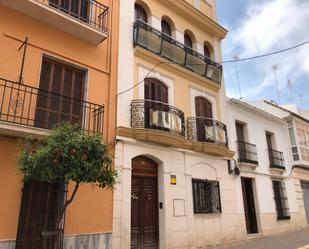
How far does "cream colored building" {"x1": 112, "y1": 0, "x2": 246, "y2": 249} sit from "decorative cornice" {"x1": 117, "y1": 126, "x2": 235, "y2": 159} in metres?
0.03

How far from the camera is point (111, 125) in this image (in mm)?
9008

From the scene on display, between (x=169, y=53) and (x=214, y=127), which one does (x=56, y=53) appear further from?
(x=214, y=127)

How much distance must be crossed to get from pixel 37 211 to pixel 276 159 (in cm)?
1275

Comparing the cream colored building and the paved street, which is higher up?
the cream colored building

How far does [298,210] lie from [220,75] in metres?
8.89

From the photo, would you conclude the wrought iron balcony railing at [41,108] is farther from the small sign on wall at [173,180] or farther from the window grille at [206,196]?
the window grille at [206,196]

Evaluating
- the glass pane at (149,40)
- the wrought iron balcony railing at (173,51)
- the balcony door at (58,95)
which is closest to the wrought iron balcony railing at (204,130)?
the wrought iron balcony railing at (173,51)

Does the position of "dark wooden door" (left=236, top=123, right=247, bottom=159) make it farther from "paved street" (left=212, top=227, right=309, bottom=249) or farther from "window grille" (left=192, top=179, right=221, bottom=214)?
"paved street" (left=212, top=227, right=309, bottom=249)

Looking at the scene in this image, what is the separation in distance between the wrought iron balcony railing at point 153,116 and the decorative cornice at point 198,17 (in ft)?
16.7

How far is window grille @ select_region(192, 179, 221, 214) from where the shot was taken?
10.8 metres

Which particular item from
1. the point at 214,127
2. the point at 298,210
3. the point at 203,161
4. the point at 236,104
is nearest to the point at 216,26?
the point at 236,104

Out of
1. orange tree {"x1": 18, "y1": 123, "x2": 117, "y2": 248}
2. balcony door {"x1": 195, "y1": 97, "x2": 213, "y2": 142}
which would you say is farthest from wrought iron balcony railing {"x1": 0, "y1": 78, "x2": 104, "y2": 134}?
balcony door {"x1": 195, "y1": 97, "x2": 213, "y2": 142}

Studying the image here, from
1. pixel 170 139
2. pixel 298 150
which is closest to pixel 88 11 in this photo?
pixel 170 139

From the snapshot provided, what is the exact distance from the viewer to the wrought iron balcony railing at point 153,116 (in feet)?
→ 31.5
